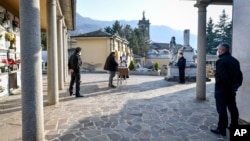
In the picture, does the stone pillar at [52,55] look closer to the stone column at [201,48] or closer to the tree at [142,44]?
the stone column at [201,48]

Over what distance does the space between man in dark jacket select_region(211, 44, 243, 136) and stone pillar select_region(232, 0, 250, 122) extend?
0.88 metres

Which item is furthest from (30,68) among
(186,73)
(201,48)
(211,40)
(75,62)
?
(211,40)

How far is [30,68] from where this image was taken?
409 cm

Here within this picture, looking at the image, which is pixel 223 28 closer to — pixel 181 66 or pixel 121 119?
pixel 181 66

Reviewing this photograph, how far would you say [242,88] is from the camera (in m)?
5.67

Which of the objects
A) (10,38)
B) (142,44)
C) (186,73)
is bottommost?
(186,73)

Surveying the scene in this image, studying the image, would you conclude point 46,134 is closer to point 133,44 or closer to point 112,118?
point 112,118

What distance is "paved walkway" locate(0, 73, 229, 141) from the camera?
4895 millimetres

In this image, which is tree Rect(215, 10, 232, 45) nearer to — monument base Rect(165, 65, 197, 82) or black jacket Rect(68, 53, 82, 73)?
monument base Rect(165, 65, 197, 82)

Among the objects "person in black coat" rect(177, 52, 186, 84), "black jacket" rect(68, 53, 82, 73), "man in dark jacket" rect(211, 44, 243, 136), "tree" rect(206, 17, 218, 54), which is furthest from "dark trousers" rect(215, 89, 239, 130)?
"tree" rect(206, 17, 218, 54)

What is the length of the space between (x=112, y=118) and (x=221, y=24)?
63.3m

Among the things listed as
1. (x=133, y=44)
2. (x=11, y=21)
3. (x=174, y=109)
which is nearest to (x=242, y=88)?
(x=174, y=109)

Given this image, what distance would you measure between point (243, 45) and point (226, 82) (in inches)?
55.9

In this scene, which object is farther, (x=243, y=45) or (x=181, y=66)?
(x=181, y=66)
